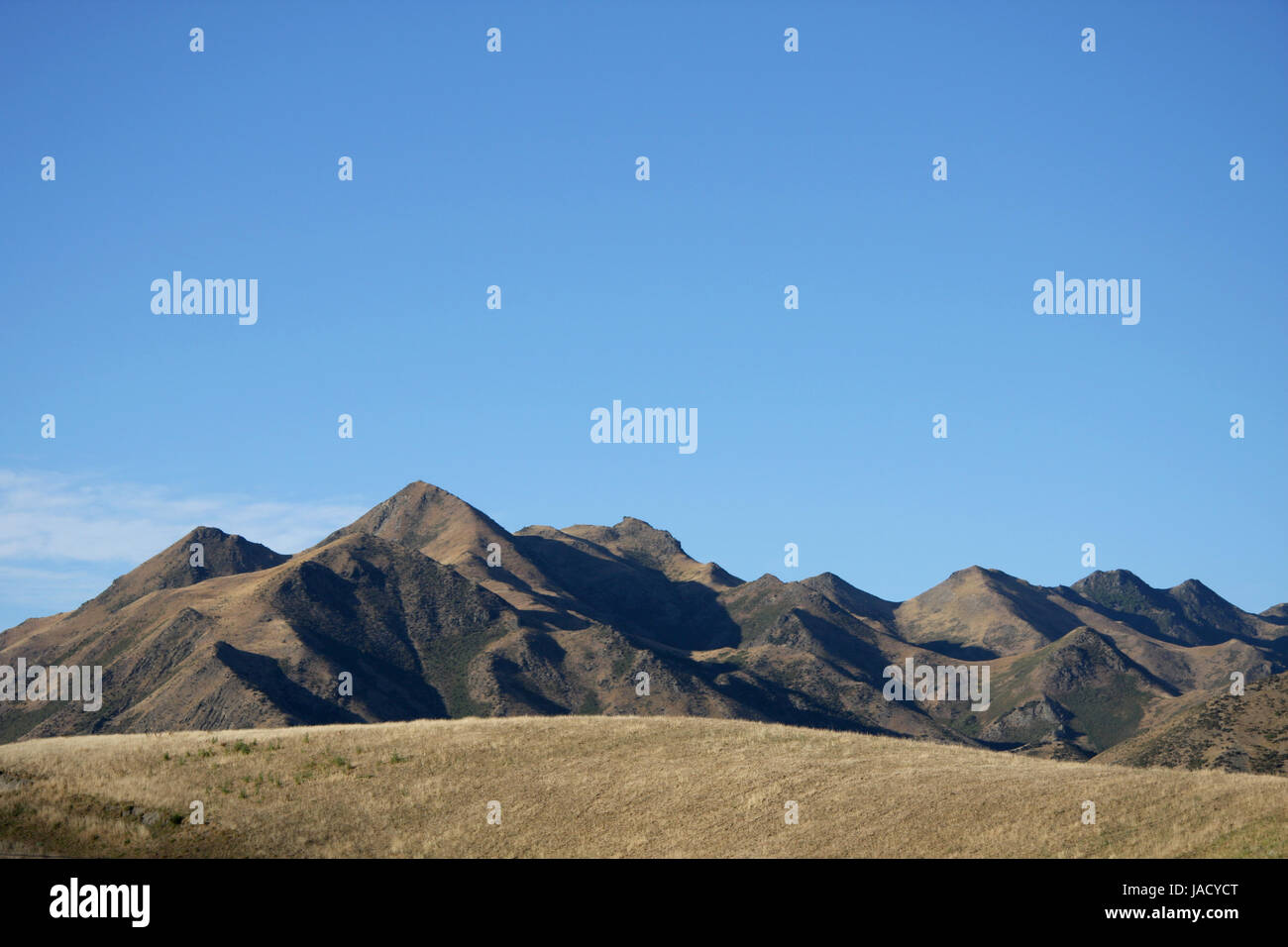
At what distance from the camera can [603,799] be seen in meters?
51.8

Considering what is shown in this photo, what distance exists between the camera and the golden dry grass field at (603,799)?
4475 cm

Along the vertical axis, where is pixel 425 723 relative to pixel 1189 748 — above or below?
above

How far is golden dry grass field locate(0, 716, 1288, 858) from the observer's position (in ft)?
147

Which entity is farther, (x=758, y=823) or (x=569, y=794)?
(x=569, y=794)
